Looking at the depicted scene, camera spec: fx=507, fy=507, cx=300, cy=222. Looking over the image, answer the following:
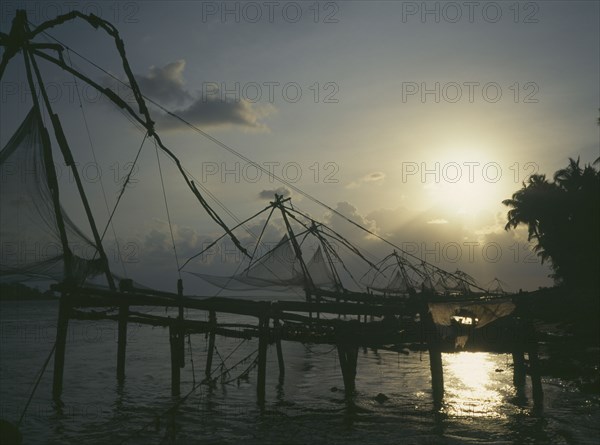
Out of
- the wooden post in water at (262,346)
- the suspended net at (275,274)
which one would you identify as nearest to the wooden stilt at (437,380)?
the wooden post in water at (262,346)

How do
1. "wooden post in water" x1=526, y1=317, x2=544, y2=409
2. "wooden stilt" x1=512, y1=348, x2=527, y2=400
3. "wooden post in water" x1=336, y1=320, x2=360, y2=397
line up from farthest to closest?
"wooden stilt" x1=512, y1=348, x2=527, y2=400
"wooden post in water" x1=336, y1=320, x2=360, y2=397
"wooden post in water" x1=526, y1=317, x2=544, y2=409

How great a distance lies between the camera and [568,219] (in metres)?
38.2

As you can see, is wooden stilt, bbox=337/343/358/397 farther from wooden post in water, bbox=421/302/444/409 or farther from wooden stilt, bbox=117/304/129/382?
wooden stilt, bbox=117/304/129/382

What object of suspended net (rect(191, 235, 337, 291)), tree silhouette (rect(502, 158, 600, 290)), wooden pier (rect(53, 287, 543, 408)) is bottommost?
wooden pier (rect(53, 287, 543, 408))

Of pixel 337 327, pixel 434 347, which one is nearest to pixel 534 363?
pixel 434 347

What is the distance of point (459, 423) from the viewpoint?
13.0 metres

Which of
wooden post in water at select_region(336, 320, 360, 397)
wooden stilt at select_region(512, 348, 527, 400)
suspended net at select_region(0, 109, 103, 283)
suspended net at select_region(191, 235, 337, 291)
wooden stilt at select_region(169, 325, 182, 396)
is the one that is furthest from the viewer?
suspended net at select_region(191, 235, 337, 291)

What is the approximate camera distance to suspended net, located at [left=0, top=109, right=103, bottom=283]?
10.5m

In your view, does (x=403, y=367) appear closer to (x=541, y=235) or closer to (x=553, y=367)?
(x=553, y=367)

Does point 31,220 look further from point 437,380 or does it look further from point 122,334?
point 437,380

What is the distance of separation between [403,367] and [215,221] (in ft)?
53.3

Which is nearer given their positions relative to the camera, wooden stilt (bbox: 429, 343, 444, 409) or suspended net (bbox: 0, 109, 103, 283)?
suspended net (bbox: 0, 109, 103, 283)

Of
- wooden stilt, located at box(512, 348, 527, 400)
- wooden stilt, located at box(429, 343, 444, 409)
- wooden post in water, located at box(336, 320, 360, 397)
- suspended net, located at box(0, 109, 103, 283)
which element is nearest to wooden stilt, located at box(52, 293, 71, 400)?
suspended net, located at box(0, 109, 103, 283)

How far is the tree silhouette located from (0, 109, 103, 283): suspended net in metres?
33.6
